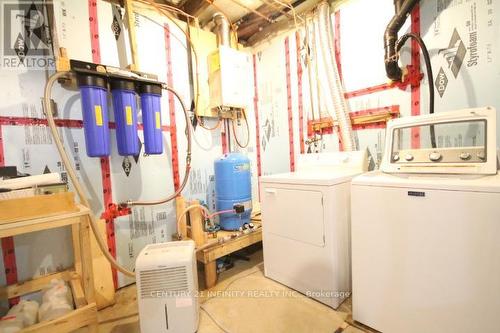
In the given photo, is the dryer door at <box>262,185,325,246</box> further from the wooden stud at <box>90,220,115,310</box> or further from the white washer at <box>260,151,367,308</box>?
the wooden stud at <box>90,220,115,310</box>

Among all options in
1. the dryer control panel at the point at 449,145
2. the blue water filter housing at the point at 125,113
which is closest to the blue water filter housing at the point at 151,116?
the blue water filter housing at the point at 125,113

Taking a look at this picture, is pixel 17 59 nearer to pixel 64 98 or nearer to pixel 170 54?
pixel 64 98

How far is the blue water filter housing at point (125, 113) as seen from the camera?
65.1 inches

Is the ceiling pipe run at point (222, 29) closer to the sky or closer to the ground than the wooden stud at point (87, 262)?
closer to the sky

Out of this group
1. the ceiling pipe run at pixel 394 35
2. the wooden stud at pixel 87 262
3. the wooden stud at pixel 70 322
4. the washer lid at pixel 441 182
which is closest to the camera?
the washer lid at pixel 441 182

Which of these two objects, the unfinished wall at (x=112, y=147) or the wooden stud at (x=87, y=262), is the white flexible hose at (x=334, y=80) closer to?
the unfinished wall at (x=112, y=147)

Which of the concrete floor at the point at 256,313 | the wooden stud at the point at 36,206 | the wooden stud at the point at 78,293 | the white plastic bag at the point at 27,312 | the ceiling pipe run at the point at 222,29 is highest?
the ceiling pipe run at the point at 222,29

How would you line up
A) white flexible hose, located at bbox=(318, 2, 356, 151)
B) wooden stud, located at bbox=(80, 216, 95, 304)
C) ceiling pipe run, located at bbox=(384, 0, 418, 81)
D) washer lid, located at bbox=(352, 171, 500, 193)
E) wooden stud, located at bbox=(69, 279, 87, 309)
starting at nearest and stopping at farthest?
washer lid, located at bbox=(352, 171, 500, 193), wooden stud, located at bbox=(80, 216, 95, 304), wooden stud, located at bbox=(69, 279, 87, 309), ceiling pipe run, located at bbox=(384, 0, 418, 81), white flexible hose, located at bbox=(318, 2, 356, 151)

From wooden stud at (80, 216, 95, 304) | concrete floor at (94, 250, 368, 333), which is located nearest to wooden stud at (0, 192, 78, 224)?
wooden stud at (80, 216, 95, 304)

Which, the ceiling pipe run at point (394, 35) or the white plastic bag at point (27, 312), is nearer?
the white plastic bag at point (27, 312)

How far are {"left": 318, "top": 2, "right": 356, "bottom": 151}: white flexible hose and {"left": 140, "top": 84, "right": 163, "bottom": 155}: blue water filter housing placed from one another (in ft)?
4.79

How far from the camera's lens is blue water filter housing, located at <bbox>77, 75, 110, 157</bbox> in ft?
4.87

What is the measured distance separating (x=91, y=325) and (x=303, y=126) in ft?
7.55

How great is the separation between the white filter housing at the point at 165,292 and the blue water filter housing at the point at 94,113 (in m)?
0.79
